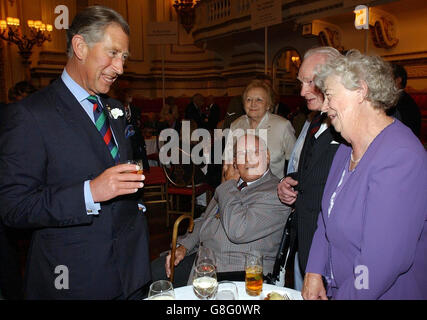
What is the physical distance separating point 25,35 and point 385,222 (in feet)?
37.0

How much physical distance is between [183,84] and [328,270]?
12630 mm

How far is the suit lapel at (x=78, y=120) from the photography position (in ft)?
4.45

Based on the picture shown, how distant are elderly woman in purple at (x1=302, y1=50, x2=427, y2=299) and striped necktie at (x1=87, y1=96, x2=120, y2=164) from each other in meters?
0.95

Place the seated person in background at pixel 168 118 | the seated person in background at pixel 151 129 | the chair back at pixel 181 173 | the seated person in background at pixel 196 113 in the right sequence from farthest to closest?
the seated person in background at pixel 196 113 < the seated person in background at pixel 151 129 < the seated person in background at pixel 168 118 < the chair back at pixel 181 173

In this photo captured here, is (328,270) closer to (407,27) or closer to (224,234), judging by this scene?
(224,234)

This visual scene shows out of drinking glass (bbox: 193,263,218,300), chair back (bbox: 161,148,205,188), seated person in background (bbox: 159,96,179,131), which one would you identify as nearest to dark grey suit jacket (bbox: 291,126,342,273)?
drinking glass (bbox: 193,263,218,300)

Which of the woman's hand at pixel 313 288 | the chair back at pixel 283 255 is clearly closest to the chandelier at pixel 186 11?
the chair back at pixel 283 255

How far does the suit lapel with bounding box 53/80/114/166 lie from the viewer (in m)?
1.36

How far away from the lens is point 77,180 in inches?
53.2

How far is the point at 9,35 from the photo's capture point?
9.38 metres

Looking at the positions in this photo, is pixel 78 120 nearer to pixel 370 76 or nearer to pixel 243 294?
pixel 243 294

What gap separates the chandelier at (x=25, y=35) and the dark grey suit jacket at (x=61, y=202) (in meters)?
9.99

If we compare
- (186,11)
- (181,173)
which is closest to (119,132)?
(181,173)

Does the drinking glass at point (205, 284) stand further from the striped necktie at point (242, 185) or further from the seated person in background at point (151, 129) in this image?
the seated person in background at point (151, 129)
